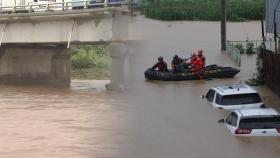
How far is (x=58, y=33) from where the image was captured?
35.9 metres

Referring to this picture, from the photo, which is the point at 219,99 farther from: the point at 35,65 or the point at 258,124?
the point at 35,65

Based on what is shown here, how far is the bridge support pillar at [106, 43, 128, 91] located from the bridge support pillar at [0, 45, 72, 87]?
9948 mm

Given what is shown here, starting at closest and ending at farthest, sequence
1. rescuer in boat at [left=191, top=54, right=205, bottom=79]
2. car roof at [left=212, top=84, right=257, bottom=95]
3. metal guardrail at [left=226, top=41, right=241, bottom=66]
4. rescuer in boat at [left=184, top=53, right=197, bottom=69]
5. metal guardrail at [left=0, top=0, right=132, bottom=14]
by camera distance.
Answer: car roof at [left=212, top=84, right=257, bottom=95], rescuer in boat at [left=191, top=54, right=205, bottom=79], rescuer in boat at [left=184, top=53, right=197, bottom=69], metal guardrail at [left=0, top=0, right=132, bottom=14], metal guardrail at [left=226, top=41, right=241, bottom=66]

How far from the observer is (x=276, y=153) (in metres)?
15.7

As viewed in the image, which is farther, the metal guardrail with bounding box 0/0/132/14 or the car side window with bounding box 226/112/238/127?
the metal guardrail with bounding box 0/0/132/14

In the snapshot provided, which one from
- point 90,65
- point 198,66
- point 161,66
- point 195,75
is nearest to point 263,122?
point 195,75

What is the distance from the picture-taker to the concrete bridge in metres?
33.8

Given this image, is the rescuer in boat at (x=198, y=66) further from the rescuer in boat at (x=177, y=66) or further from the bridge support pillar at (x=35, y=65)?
the bridge support pillar at (x=35, y=65)

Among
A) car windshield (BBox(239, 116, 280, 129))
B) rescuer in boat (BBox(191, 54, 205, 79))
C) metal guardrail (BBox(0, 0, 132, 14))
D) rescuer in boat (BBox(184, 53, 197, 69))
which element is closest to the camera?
car windshield (BBox(239, 116, 280, 129))

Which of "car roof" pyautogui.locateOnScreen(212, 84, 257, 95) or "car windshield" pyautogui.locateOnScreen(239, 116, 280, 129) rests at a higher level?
"car roof" pyautogui.locateOnScreen(212, 84, 257, 95)

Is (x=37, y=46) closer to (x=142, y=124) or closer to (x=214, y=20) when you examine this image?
(x=142, y=124)

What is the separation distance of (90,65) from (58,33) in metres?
30.3

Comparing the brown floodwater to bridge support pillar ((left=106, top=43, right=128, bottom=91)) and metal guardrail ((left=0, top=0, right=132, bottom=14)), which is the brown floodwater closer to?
bridge support pillar ((left=106, top=43, right=128, bottom=91))

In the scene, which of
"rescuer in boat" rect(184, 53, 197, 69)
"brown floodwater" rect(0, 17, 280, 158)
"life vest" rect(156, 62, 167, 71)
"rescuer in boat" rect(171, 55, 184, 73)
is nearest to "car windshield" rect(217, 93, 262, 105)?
"brown floodwater" rect(0, 17, 280, 158)
